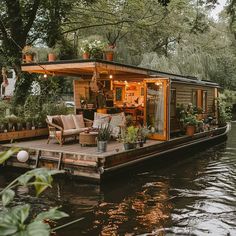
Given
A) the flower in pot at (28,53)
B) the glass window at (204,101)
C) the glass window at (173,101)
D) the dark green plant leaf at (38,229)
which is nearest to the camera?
the dark green plant leaf at (38,229)

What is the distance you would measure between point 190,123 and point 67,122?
18.0 ft

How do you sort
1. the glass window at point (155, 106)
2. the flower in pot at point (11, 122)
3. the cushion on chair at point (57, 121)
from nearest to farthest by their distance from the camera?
the cushion on chair at point (57, 121), the flower in pot at point (11, 122), the glass window at point (155, 106)

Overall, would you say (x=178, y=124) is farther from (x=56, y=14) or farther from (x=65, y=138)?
(x=56, y=14)

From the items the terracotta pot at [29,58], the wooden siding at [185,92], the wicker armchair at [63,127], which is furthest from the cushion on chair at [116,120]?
the wooden siding at [185,92]

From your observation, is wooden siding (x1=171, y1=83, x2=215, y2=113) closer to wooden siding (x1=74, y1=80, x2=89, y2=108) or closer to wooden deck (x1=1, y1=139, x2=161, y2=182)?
wooden siding (x1=74, y1=80, x2=89, y2=108)

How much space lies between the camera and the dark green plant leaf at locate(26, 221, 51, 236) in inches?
66.7

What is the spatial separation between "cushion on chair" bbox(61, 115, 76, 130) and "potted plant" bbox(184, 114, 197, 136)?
497cm

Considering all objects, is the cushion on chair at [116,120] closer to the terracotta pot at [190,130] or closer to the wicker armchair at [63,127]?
the wicker armchair at [63,127]

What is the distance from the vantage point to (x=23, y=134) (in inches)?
476

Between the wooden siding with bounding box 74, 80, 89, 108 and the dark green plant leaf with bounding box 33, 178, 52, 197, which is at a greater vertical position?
the wooden siding with bounding box 74, 80, 89, 108

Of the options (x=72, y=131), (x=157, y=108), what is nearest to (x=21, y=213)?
(x=72, y=131)

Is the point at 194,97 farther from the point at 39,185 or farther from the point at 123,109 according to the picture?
the point at 39,185

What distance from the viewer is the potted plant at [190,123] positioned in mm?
14797

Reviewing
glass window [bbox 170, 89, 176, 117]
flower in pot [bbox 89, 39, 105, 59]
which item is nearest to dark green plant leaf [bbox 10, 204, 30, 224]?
flower in pot [bbox 89, 39, 105, 59]
